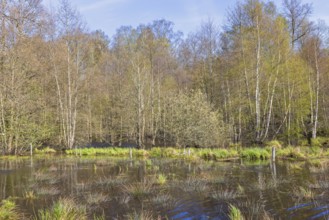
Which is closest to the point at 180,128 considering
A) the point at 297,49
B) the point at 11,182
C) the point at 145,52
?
the point at 145,52

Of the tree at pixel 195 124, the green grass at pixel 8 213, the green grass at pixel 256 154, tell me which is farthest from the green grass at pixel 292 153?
the green grass at pixel 8 213

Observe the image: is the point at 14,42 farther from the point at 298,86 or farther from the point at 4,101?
the point at 298,86

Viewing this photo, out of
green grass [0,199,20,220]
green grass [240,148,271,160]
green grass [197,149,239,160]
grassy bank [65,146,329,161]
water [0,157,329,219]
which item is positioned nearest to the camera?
green grass [0,199,20,220]

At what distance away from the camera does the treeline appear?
24.2 meters

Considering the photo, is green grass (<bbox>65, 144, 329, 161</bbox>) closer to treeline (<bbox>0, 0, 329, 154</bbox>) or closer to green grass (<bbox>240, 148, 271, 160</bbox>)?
green grass (<bbox>240, 148, 271, 160</bbox>)

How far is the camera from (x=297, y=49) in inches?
1385

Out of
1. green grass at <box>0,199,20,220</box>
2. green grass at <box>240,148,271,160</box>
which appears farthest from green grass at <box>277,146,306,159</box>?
green grass at <box>0,199,20,220</box>

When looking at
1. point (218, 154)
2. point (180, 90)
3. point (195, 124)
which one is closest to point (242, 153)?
point (218, 154)

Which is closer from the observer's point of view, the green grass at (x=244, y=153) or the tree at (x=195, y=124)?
the green grass at (x=244, y=153)

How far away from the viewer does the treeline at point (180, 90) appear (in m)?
24.2

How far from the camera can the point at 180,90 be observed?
92.6 feet

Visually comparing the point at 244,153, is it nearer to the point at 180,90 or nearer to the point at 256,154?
the point at 256,154

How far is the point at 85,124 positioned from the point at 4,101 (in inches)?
394

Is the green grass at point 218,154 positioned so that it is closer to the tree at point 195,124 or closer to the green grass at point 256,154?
the green grass at point 256,154
